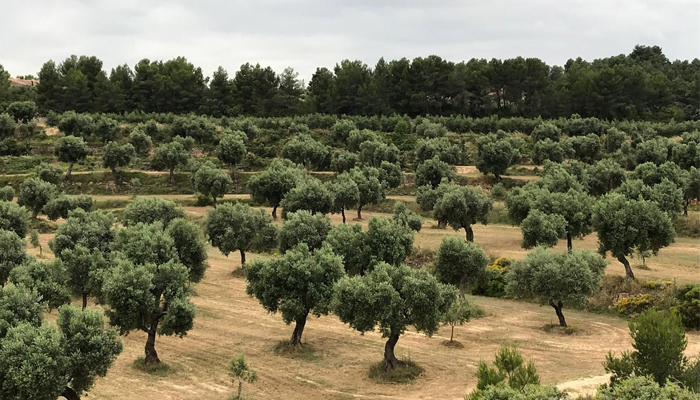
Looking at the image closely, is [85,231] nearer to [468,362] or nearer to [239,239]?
[239,239]

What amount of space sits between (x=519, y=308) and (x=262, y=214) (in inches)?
1110

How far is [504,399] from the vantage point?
74.9 feet

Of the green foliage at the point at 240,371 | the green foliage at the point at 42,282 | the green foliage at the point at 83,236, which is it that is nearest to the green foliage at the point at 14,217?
the green foliage at the point at 83,236

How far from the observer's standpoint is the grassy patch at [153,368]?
3950cm

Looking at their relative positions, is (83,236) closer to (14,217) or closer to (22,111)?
(14,217)

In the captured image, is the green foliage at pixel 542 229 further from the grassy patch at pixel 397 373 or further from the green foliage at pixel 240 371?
the green foliage at pixel 240 371

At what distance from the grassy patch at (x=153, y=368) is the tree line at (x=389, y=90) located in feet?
389

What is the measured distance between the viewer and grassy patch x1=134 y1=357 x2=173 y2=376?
1555 inches

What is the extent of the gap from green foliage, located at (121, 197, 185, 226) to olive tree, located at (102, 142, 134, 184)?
3987cm

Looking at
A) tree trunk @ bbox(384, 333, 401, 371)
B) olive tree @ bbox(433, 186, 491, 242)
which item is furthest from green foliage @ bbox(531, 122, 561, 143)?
tree trunk @ bbox(384, 333, 401, 371)

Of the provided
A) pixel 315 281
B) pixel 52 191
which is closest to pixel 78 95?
pixel 52 191

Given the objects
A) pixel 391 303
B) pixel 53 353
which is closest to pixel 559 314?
pixel 391 303

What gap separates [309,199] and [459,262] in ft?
88.1

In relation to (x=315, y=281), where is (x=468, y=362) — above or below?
below
